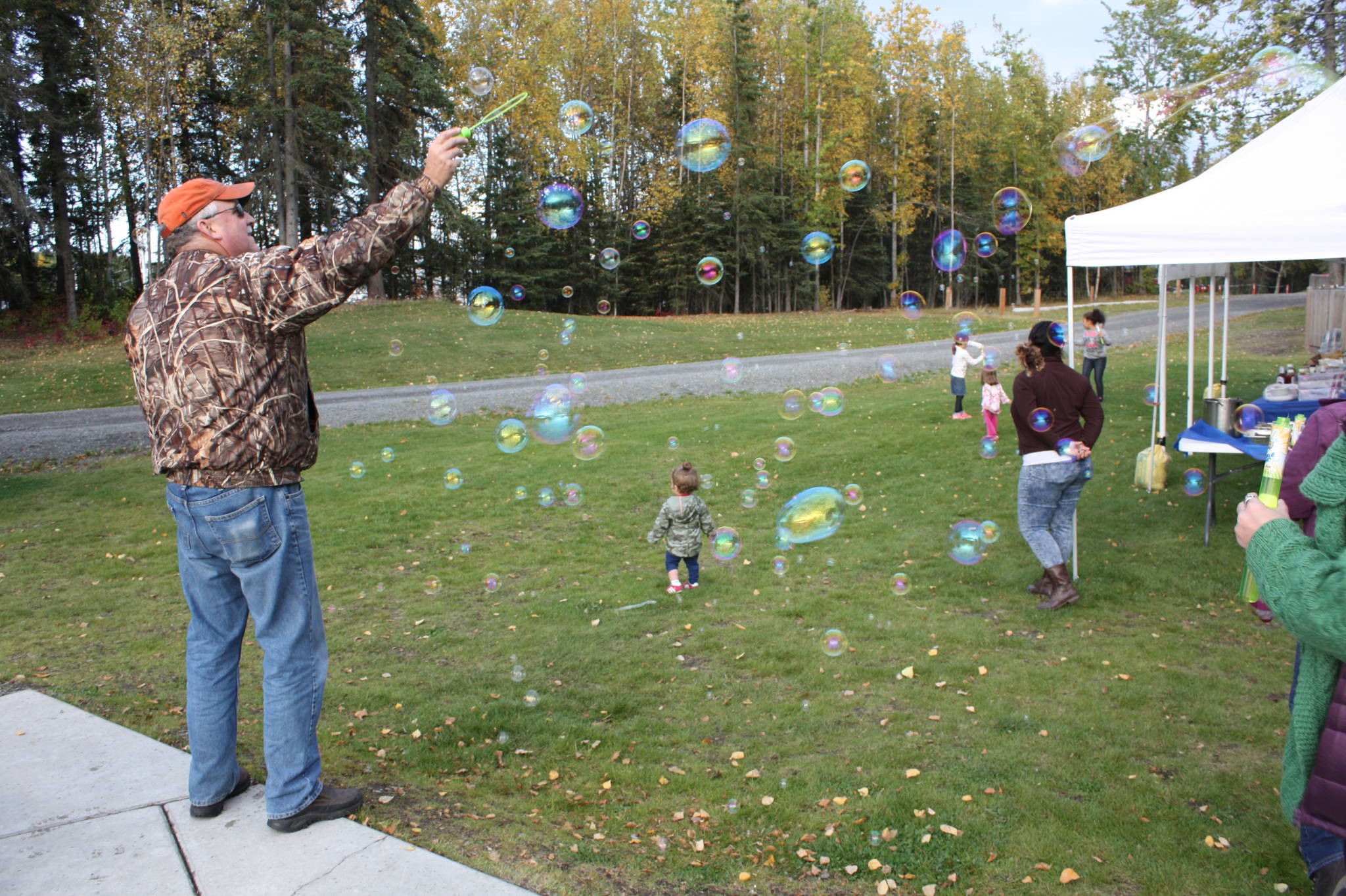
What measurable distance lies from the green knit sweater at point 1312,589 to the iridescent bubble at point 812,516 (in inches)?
224

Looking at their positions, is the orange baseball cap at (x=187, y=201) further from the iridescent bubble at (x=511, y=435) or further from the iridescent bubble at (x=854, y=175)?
the iridescent bubble at (x=854, y=175)

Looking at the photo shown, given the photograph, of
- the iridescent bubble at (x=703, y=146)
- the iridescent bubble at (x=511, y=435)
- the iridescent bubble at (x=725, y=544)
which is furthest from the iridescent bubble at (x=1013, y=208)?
the iridescent bubble at (x=511, y=435)

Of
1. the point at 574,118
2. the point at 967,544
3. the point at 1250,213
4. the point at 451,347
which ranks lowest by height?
the point at 967,544

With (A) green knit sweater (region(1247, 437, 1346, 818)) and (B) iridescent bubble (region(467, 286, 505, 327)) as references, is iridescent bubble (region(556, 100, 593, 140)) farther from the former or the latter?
(A) green knit sweater (region(1247, 437, 1346, 818))

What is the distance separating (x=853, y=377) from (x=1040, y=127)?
3703 centimetres

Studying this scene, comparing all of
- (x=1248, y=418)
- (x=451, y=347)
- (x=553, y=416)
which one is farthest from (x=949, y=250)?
(x=451, y=347)

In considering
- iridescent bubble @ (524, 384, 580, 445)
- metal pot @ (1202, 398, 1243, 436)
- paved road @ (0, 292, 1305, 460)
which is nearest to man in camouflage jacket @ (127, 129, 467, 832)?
metal pot @ (1202, 398, 1243, 436)

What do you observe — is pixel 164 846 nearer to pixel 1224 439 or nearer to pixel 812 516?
pixel 812 516

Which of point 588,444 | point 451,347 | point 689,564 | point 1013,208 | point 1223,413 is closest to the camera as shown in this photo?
point 689,564

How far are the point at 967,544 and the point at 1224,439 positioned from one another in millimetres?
2444

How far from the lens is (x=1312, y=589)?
81.4 inches

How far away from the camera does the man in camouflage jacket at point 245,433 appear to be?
3.08 meters

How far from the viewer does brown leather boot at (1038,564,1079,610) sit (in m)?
6.30

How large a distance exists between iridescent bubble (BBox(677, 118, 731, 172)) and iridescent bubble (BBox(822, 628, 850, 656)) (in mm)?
5491
